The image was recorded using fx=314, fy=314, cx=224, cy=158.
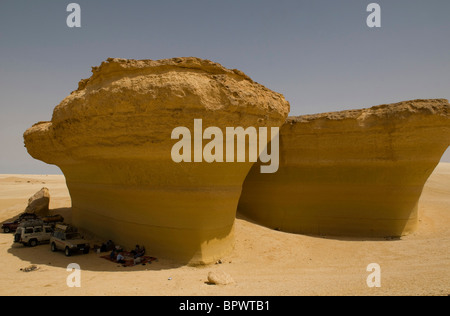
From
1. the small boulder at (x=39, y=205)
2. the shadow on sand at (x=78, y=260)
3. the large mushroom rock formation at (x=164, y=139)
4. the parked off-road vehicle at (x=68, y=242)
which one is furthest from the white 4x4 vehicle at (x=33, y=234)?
the small boulder at (x=39, y=205)

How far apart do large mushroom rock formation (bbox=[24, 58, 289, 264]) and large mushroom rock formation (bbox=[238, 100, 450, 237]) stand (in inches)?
170

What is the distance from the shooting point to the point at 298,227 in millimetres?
14031

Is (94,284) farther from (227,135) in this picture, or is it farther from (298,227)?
(298,227)

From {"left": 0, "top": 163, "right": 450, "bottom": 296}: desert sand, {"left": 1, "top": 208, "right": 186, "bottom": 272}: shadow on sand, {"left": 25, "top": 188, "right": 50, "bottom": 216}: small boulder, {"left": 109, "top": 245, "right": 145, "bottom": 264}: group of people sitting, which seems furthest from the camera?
{"left": 25, "top": 188, "right": 50, "bottom": 216}: small boulder

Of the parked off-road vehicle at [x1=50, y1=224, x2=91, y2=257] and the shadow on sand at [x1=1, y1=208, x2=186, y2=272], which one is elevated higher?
the parked off-road vehicle at [x1=50, y1=224, x2=91, y2=257]

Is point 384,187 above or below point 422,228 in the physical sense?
above

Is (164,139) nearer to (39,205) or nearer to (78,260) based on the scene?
(78,260)

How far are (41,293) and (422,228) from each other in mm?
14785

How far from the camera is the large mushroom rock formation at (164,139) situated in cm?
795

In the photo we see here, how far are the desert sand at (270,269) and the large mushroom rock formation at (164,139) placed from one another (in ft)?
3.17

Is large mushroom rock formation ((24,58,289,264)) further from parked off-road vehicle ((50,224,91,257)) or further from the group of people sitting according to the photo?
parked off-road vehicle ((50,224,91,257))

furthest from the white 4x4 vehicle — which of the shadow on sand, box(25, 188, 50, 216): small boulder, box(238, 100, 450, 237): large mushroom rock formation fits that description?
box(238, 100, 450, 237): large mushroom rock formation

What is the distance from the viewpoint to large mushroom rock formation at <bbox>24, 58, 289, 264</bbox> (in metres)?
7.95
